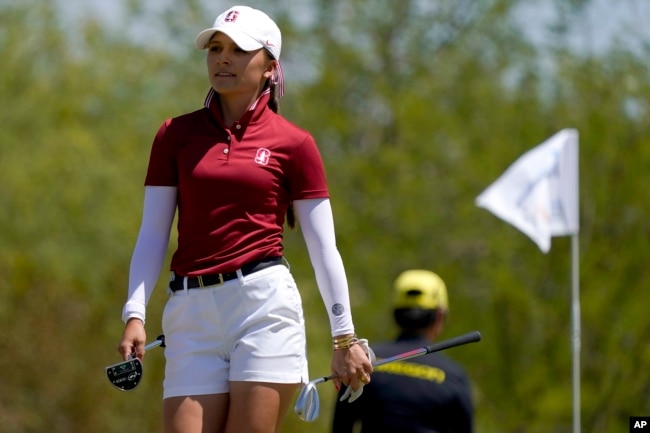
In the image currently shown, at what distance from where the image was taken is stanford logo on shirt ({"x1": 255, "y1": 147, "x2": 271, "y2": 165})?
499 centimetres

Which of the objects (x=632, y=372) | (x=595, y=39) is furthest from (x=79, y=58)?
(x=632, y=372)

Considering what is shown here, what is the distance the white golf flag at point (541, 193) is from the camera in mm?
11969

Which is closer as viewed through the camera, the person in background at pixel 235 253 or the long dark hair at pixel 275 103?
the person in background at pixel 235 253

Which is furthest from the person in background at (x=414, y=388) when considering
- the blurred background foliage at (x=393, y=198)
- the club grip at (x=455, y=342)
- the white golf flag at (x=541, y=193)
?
the blurred background foliage at (x=393, y=198)

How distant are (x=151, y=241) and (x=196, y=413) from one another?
66cm

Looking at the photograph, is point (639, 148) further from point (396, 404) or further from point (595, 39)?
point (396, 404)

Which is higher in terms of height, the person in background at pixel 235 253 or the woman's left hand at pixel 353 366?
the person in background at pixel 235 253

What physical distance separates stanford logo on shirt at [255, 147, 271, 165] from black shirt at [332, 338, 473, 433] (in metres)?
1.77

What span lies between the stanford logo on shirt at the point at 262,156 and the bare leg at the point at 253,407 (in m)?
0.74

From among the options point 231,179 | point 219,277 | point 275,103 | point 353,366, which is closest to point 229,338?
point 219,277

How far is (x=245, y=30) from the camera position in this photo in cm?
505

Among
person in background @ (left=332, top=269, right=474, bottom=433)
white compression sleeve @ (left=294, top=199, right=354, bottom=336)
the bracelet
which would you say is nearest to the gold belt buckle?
white compression sleeve @ (left=294, top=199, right=354, bottom=336)

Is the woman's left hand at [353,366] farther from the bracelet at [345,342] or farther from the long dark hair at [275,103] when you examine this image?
the long dark hair at [275,103]

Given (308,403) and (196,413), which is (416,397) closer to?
(308,403)
